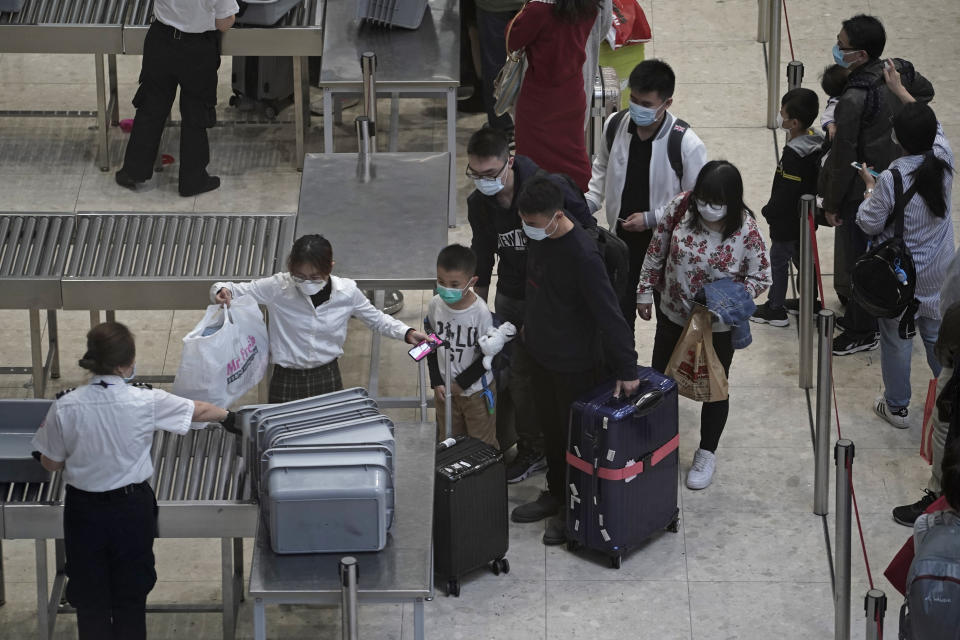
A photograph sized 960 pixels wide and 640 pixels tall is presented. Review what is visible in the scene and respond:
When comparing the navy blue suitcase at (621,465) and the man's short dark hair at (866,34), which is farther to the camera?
the man's short dark hair at (866,34)

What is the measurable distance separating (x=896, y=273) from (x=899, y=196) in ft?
1.09

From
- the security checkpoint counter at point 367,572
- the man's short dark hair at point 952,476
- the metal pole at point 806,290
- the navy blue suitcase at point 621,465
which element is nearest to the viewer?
the man's short dark hair at point 952,476

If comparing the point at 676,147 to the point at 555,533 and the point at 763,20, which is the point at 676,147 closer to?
the point at 555,533

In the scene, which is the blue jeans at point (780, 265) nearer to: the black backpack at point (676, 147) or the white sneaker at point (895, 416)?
the white sneaker at point (895, 416)

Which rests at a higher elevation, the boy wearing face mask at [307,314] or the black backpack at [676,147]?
the black backpack at [676,147]

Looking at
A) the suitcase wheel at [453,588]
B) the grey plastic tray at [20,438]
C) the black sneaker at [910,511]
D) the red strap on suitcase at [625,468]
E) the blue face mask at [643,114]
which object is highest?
the blue face mask at [643,114]

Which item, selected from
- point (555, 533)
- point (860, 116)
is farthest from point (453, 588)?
point (860, 116)

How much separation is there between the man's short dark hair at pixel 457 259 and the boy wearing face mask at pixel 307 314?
1.02 feet

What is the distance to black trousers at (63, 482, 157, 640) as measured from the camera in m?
5.48

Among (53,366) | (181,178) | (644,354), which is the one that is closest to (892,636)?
(644,354)

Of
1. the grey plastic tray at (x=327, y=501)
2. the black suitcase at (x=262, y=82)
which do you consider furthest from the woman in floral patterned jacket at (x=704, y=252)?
A: the black suitcase at (x=262, y=82)

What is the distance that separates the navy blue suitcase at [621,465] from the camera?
6371 millimetres

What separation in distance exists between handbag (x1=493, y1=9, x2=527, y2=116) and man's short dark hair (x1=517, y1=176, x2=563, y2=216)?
75.7 inches

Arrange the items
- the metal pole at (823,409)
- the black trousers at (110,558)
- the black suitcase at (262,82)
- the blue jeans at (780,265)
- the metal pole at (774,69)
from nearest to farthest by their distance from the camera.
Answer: the black trousers at (110,558), the metal pole at (823,409), the blue jeans at (780,265), the metal pole at (774,69), the black suitcase at (262,82)
